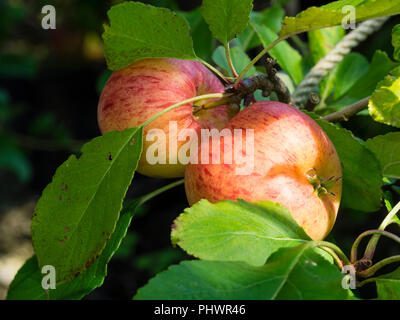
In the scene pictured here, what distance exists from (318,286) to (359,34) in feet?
1.84

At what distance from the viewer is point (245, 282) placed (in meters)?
0.42

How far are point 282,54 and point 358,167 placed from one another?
0.29 metres

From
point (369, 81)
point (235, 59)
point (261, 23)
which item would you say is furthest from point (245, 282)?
point (261, 23)

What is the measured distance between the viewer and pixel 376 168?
1.92 feet

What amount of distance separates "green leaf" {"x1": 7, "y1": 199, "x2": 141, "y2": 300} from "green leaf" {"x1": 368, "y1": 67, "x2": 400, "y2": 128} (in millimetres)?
A: 315

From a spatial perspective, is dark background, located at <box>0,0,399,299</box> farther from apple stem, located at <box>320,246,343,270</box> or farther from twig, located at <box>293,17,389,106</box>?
apple stem, located at <box>320,246,343,270</box>

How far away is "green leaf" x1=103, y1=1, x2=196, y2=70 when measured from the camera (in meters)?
0.58

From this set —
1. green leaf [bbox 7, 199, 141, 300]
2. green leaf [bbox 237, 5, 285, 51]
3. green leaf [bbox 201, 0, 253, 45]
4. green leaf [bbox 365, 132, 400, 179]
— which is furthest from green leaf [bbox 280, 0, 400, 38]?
green leaf [bbox 237, 5, 285, 51]

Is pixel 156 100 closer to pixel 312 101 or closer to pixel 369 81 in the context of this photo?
pixel 312 101

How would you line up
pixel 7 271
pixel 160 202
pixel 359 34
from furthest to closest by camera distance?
pixel 7 271 → pixel 160 202 → pixel 359 34

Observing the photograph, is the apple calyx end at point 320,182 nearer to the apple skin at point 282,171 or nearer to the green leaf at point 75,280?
the apple skin at point 282,171

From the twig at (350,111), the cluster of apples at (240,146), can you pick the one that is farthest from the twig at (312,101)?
the cluster of apples at (240,146)
